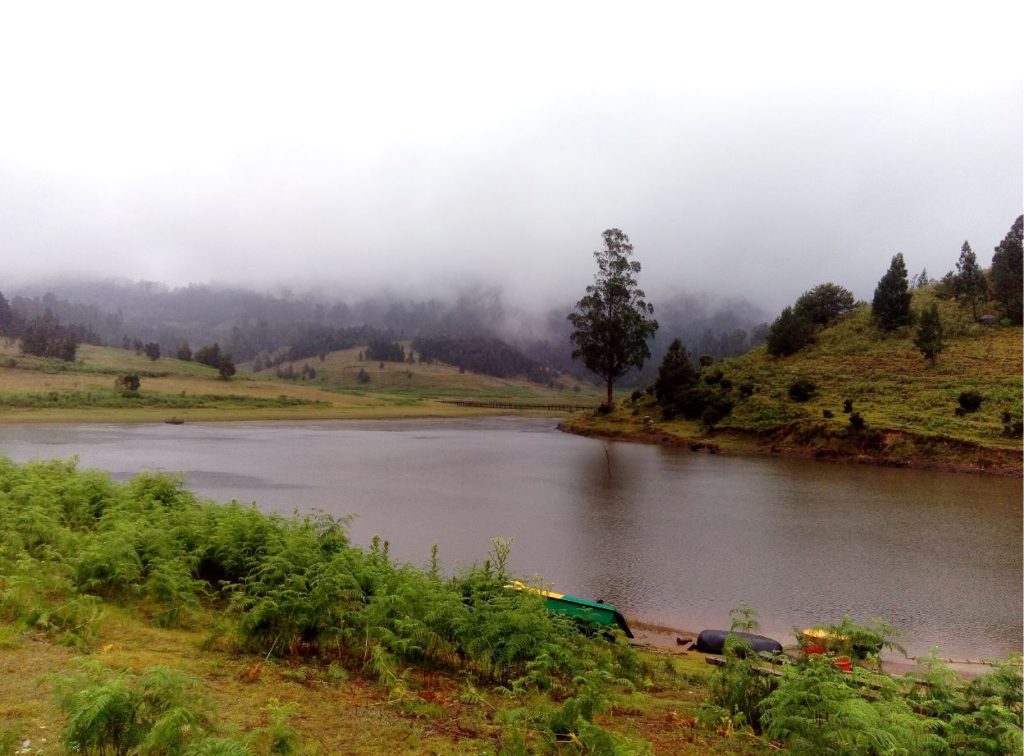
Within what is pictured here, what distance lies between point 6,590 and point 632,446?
156ft

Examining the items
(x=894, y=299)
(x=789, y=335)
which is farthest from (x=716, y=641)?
(x=894, y=299)

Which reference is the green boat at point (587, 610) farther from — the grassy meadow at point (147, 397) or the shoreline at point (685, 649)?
the grassy meadow at point (147, 397)

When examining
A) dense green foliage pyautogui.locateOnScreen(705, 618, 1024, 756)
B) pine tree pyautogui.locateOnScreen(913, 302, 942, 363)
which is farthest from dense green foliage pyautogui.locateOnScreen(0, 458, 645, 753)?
pine tree pyautogui.locateOnScreen(913, 302, 942, 363)

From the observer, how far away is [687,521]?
73.0ft

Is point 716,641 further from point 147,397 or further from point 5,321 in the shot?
point 5,321

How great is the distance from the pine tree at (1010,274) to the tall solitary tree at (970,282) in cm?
122

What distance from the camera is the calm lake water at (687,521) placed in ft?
47.3

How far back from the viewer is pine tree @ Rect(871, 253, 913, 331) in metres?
63.0

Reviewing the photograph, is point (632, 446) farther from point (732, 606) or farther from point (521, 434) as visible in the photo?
point (732, 606)

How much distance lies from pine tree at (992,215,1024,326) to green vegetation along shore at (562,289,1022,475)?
2.95 meters

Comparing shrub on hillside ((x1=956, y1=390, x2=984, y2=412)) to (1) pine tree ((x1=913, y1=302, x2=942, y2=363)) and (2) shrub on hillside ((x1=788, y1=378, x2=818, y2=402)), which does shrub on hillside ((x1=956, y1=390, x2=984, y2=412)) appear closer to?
(2) shrub on hillside ((x1=788, y1=378, x2=818, y2=402))

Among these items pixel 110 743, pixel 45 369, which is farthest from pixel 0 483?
pixel 45 369

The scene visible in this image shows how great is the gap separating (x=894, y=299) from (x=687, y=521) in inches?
2114

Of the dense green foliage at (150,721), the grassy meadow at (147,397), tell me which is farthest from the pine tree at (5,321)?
the dense green foliage at (150,721)
